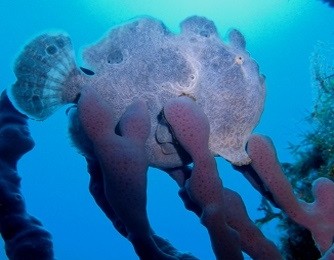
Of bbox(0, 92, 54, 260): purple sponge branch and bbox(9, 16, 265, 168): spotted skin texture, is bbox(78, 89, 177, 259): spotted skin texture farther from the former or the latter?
bbox(0, 92, 54, 260): purple sponge branch

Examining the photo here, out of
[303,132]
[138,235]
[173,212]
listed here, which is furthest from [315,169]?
[173,212]

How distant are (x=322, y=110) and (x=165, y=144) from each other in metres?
2.41

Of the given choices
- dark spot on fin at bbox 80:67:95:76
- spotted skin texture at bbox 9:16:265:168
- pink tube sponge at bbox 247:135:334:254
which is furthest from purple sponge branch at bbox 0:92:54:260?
pink tube sponge at bbox 247:135:334:254

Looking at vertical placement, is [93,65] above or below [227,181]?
below

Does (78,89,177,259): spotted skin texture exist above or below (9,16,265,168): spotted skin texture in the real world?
below

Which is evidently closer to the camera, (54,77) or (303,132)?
(54,77)

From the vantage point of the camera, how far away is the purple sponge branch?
2.73m

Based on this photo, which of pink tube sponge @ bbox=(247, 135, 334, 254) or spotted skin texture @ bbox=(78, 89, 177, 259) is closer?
spotted skin texture @ bbox=(78, 89, 177, 259)

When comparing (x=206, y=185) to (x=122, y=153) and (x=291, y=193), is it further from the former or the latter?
(x=291, y=193)

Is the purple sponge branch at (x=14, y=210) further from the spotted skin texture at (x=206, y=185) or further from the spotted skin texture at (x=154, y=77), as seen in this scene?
the spotted skin texture at (x=206, y=185)

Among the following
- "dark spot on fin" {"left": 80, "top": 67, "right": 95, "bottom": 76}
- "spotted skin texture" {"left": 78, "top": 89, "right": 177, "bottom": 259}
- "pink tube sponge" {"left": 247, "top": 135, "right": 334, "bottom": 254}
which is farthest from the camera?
"dark spot on fin" {"left": 80, "top": 67, "right": 95, "bottom": 76}

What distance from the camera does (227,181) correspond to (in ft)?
180

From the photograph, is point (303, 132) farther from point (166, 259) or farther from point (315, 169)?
point (166, 259)

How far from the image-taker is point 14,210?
A: 2791 mm
